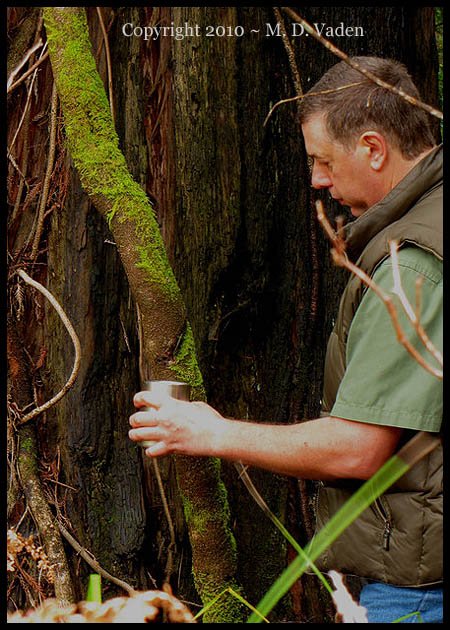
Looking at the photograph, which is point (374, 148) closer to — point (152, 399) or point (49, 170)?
point (152, 399)

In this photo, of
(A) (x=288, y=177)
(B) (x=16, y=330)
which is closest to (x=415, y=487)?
(A) (x=288, y=177)

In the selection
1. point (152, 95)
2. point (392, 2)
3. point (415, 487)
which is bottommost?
point (415, 487)

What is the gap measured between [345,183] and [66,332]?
53.6 inches

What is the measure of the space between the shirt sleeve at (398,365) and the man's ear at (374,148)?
15.4 inches

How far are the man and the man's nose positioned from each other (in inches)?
3.9

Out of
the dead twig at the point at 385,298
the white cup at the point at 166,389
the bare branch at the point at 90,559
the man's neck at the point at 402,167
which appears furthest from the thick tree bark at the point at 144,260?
the dead twig at the point at 385,298

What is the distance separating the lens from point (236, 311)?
10.2 ft

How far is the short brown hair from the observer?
87.0 inches

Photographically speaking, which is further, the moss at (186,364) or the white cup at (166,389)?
the moss at (186,364)

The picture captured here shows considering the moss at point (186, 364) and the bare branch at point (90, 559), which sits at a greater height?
the moss at point (186, 364)

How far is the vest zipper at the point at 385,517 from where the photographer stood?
1967 millimetres

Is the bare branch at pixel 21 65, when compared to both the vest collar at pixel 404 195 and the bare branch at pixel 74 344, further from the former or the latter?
the vest collar at pixel 404 195

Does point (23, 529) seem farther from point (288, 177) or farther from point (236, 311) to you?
point (288, 177)

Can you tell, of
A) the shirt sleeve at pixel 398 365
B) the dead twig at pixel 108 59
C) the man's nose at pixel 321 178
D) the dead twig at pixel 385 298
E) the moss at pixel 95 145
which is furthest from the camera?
the dead twig at pixel 108 59
